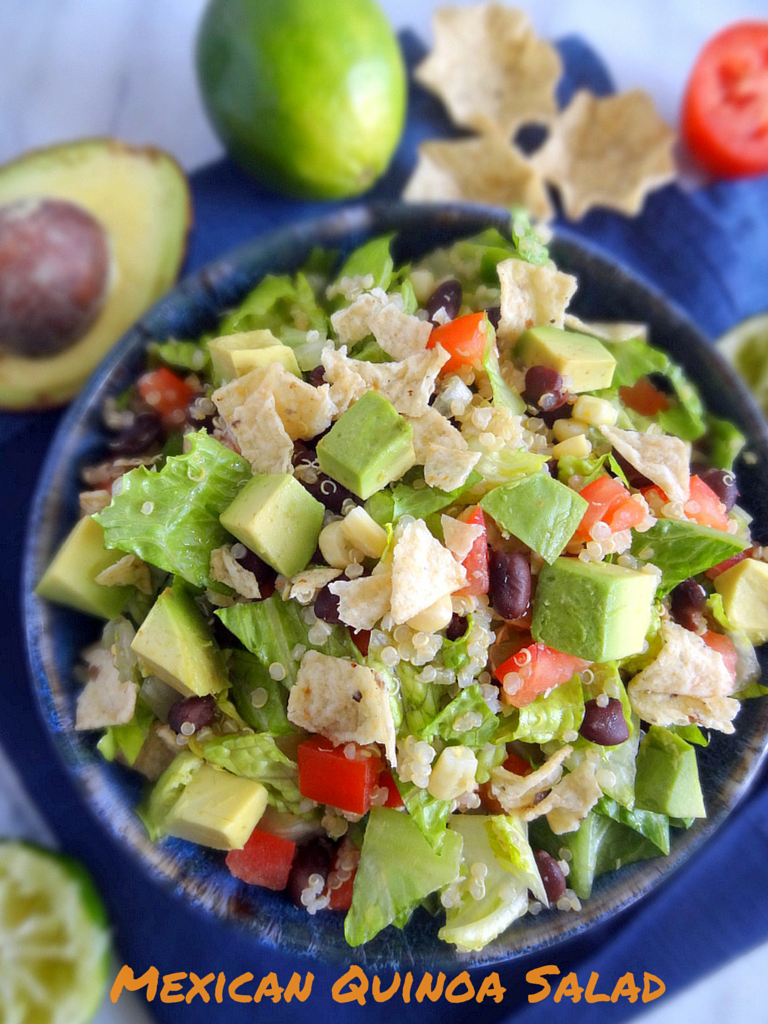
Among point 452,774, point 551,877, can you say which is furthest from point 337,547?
point 551,877

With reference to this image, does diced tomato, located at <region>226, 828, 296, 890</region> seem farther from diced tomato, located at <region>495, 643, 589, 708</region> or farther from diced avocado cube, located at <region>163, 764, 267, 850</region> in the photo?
diced tomato, located at <region>495, 643, 589, 708</region>

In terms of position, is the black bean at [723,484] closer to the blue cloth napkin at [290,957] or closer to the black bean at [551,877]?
the black bean at [551,877]

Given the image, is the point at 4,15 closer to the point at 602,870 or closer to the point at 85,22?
the point at 85,22

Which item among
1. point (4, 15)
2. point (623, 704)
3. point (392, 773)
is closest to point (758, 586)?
point (623, 704)

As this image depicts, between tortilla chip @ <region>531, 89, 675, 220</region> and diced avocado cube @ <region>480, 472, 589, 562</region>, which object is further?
tortilla chip @ <region>531, 89, 675, 220</region>

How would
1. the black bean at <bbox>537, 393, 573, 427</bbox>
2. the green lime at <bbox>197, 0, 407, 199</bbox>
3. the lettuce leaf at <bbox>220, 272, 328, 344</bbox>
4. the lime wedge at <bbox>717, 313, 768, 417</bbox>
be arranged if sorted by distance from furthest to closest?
1. the lime wedge at <bbox>717, 313, 768, 417</bbox>
2. the green lime at <bbox>197, 0, 407, 199</bbox>
3. the lettuce leaf at <bbox>220, 272, 328, 344</bbox>
4. the black bean at <bbox>537, 393, 573, 427</bbox>

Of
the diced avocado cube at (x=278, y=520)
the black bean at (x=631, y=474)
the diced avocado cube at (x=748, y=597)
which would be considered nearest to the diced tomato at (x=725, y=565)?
the diced avocado cube at (x=748, y=597)

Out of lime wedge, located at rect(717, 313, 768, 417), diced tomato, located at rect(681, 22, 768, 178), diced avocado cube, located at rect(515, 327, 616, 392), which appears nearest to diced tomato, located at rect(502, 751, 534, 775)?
diced avocado cube, located at rect(515, 327, 616, 392)
